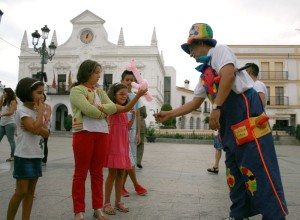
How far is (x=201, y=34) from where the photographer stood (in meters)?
2.53

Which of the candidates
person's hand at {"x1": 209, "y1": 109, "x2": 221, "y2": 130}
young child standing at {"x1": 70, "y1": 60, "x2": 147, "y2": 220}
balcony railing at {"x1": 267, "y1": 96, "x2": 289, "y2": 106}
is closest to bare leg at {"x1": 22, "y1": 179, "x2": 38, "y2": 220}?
young child standing at {"x1": 70, "y1": 60, "x2": 147, "y2": 220}

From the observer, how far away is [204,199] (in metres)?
3.82

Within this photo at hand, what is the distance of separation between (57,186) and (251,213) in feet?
9.45

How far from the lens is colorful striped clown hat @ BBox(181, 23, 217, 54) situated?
2.53m

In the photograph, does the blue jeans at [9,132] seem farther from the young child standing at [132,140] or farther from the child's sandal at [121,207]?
the child's sandal at [121,207]

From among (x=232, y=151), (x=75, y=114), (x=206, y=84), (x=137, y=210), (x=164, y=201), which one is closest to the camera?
(x=232, y=151)

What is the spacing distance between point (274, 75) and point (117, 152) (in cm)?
3616

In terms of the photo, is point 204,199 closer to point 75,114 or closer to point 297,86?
point 75,114

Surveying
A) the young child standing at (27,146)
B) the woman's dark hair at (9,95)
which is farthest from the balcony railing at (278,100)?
the young child standing at (27,146)

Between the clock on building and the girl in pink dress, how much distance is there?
3511 cm

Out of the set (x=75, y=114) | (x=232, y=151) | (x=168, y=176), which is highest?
(x=75, y=114)

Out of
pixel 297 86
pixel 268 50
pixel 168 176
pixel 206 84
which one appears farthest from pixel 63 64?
pixel 206 84

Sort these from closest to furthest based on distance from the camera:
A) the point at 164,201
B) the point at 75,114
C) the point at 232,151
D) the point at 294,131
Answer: the point at 232,151, the point at 75,114, the point at 164,201, the point at 294,131

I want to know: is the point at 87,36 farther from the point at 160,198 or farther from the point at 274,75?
the point at 160,198
